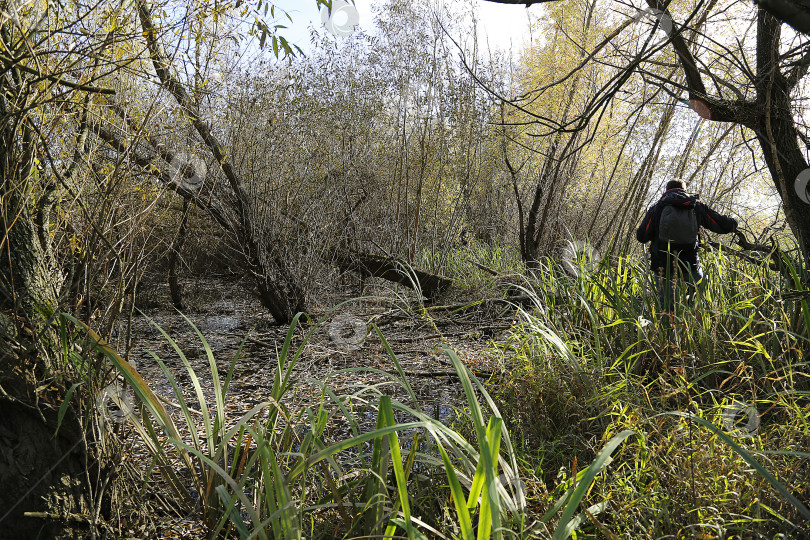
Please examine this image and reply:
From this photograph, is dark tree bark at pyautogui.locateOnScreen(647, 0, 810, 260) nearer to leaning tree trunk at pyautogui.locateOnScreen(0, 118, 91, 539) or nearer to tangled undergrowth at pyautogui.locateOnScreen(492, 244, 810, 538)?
tangled undergrowth at pyautogui.locateOnScreen(492, 244, 810, 538)

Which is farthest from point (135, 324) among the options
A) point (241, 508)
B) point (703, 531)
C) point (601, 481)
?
point (703, 531)

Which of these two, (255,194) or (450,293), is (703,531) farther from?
(450,293)

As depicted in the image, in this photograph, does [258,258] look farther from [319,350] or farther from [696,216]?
[696,216]

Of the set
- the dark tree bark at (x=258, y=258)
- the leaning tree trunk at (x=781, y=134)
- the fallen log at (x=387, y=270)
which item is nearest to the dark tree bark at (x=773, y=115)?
the leaning tree trunk at (x=781, y=134)

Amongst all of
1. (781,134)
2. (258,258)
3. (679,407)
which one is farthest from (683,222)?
(258,258)

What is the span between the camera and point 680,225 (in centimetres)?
367

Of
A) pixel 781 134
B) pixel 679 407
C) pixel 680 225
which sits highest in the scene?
Answer: pixel 781 134

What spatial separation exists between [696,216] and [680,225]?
0.46 ft

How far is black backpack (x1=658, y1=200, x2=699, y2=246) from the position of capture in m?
3.66

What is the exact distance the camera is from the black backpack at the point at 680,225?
Result: 144 inches

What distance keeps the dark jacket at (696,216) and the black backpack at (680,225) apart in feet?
0.11

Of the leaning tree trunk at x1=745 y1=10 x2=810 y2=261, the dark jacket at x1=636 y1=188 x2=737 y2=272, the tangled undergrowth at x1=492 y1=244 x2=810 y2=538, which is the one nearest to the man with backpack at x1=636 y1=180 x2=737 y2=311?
the dark jacket at x1=636 y1=188 x2=737 y2=272

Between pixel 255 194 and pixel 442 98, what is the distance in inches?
105

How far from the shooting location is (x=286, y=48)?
1950 millimetres
